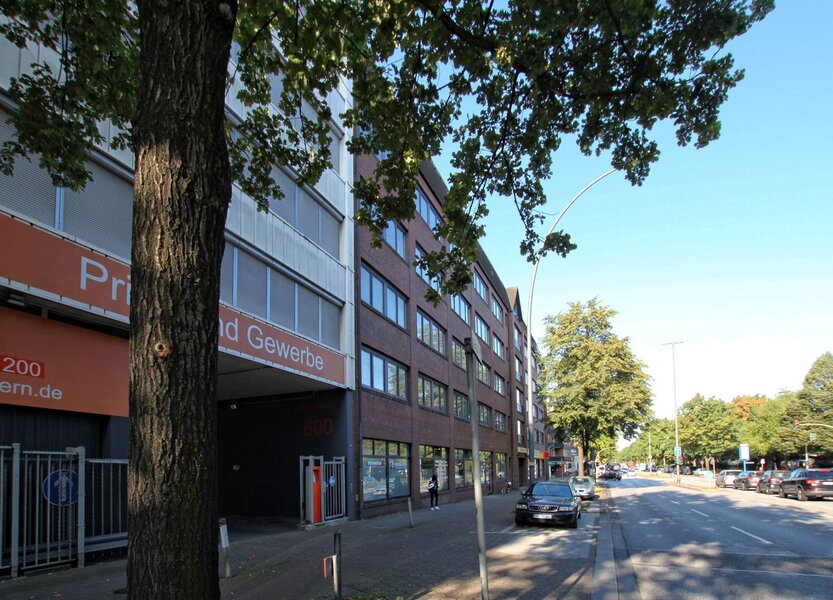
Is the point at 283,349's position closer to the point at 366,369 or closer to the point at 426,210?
the point at 366,369

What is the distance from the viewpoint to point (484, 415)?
4091cm

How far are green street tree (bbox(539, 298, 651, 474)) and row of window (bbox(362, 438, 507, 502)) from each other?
27.5 feet

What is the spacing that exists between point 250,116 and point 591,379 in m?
32.9

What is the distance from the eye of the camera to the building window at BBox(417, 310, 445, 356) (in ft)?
90.4

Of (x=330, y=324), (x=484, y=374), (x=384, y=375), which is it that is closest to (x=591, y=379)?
(x=484, y=374)

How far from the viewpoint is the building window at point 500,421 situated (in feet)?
148

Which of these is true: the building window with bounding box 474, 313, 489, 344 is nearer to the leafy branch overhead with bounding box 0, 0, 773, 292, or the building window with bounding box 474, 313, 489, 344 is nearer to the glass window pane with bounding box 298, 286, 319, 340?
the glass window pane with bounding box 298, 286, 319, 340

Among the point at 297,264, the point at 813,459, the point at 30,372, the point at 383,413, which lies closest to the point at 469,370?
the point at 30,372

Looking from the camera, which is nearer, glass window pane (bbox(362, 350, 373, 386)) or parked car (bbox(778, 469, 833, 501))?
glass window pane (bbox(362, 350, 373, 386))

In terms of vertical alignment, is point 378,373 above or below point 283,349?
below

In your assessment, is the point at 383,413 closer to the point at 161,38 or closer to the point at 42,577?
the point at 42,577

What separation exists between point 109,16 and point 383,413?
16566mm

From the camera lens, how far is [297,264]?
55.9 ft

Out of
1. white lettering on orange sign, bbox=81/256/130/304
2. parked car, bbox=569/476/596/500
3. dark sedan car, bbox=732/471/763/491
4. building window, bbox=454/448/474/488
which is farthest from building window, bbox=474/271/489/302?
white lettering on orange sign, bbox=81/256/130/304
